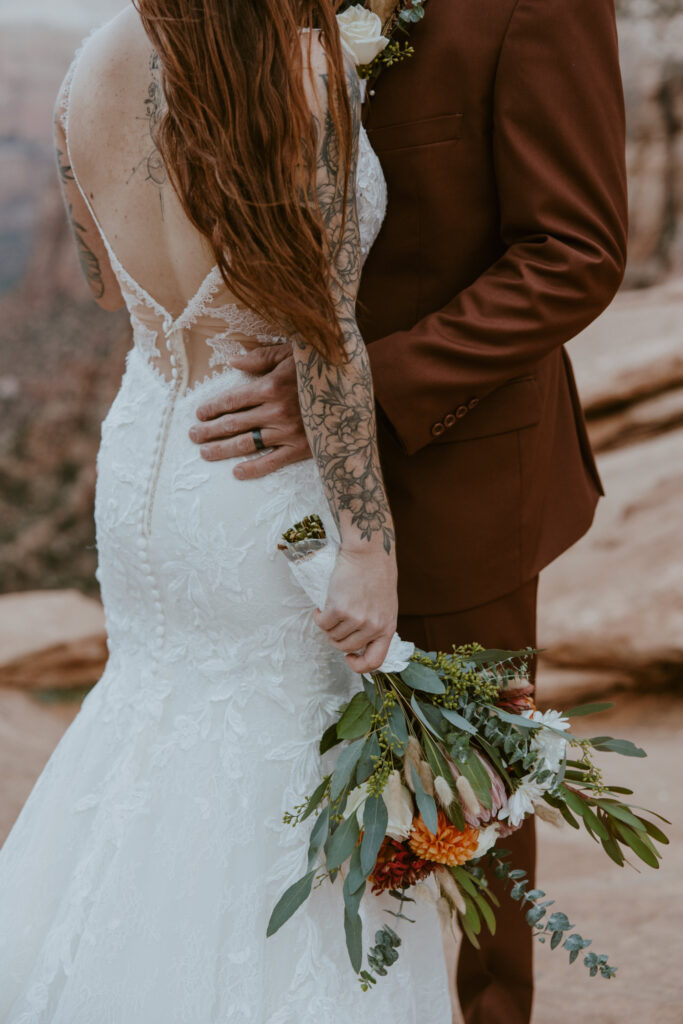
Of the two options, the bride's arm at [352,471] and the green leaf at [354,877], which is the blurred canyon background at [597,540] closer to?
the green leaf at [354,877]

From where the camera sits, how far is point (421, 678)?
153 centimetres

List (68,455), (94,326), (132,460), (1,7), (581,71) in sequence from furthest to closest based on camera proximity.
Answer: (1,7), (94,326), (68,455), (132,460), (581,71)

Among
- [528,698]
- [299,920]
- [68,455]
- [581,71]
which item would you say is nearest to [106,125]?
[581,71]

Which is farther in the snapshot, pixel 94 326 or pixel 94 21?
pixel 94 21

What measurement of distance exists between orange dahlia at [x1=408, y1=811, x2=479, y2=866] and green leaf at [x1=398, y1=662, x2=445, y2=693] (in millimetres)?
188

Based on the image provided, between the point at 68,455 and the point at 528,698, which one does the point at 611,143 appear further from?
the point at 68,455

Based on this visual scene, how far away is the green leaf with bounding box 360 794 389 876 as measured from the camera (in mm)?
1415

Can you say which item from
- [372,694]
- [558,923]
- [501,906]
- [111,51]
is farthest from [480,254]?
[501,906]

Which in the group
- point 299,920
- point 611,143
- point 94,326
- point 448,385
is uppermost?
point 94,326

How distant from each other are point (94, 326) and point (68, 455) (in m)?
2.00

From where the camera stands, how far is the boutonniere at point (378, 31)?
1500 millimetres

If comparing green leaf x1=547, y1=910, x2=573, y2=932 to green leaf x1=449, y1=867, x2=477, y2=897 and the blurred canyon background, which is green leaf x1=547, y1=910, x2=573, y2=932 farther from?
the blurred canyon background

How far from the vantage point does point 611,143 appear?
5.34 ft

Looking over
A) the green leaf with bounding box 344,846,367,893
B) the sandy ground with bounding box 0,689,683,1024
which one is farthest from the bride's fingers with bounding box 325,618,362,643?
the sandy ground with bounding box 0,689,683,1024
